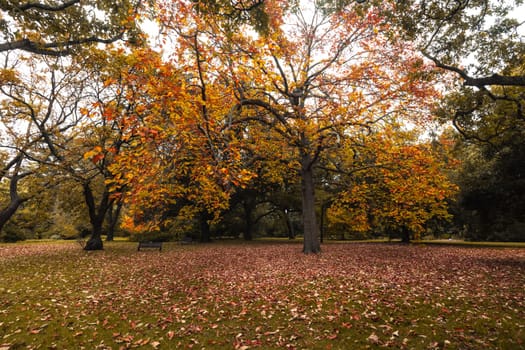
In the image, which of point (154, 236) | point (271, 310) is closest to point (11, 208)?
point (271, 310)

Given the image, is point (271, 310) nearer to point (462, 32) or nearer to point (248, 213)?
point (462, 32)

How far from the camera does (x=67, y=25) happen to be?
7.92 meters

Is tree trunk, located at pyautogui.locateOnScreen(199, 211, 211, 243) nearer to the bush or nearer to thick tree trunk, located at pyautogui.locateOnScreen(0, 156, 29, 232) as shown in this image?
the bush

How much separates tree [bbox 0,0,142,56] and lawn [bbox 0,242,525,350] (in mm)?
7078

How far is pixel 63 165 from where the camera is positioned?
15422mm

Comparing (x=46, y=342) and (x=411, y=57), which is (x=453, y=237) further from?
(x=46, y=342)

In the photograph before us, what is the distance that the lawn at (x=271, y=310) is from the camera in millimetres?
5098

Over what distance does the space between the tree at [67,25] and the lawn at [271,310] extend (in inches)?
279

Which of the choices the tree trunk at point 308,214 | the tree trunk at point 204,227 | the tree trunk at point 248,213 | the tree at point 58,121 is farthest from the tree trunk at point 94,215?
the tree trunk at point 248,213

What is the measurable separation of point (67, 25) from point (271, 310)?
32.1ft

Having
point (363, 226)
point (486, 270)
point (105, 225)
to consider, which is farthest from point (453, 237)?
point (105, 225)

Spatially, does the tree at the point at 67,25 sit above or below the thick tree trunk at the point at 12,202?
above

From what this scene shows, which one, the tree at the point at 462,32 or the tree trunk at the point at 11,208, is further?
the tree trunk at the point at 11,208

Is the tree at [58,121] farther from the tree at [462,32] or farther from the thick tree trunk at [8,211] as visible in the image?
→ the tree at [462,32]
